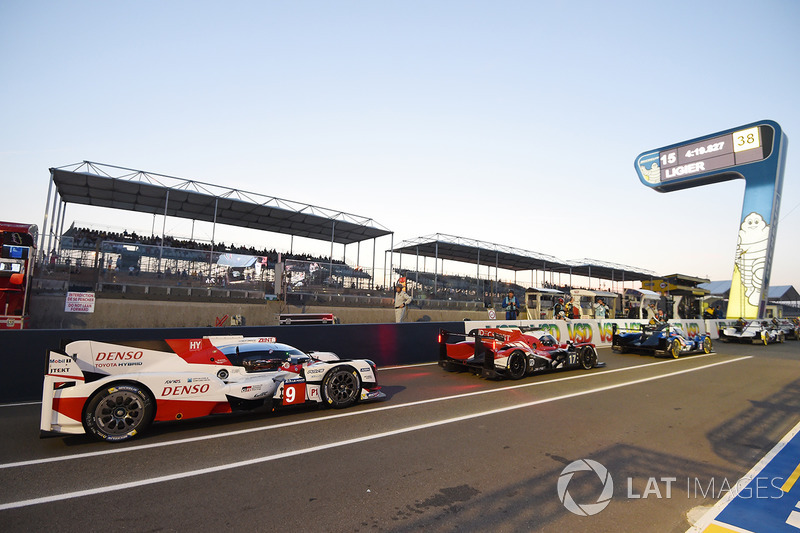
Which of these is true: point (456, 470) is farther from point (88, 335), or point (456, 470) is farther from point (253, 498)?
point (88, 335)

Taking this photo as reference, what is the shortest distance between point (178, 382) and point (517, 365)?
743 centimetres

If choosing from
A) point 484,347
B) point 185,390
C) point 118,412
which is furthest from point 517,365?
point 118,412

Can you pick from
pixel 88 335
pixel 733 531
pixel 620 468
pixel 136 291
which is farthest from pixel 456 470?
pixel 136 291

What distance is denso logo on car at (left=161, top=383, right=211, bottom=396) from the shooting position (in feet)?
18.0

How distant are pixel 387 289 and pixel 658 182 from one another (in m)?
27.0

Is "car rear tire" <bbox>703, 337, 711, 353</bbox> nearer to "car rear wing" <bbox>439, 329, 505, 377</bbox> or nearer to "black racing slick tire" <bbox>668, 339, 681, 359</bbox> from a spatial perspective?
"black racing slick tire" <bbox>668, 339, 681, 359</bbox>

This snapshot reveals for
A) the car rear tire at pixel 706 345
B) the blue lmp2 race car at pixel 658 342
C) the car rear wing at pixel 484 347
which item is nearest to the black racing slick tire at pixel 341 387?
the car rear wing at pixel 484 347

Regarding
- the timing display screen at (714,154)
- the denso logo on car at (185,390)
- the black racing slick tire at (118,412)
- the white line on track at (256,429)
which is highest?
the timing display screen at (714,154)

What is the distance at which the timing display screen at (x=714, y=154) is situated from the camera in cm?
2936

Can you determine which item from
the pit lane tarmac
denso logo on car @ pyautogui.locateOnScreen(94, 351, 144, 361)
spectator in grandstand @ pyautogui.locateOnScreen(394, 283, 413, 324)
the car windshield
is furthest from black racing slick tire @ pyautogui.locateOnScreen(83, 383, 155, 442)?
spectator in grandstand @ pyautogui.locateOnScreen(394, 283, 413, 324)

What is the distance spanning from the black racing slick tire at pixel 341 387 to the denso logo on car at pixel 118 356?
273 centimetres

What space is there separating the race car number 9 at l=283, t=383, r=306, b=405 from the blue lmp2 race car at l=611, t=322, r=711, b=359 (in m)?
13.7

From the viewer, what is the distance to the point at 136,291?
14.0 meters

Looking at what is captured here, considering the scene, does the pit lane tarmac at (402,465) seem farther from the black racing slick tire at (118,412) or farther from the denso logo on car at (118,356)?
the denso logo on car at (118,356)
